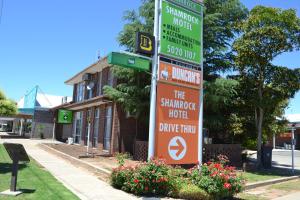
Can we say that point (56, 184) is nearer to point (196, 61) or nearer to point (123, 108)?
point (196, 61)

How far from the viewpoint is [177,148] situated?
462 inches

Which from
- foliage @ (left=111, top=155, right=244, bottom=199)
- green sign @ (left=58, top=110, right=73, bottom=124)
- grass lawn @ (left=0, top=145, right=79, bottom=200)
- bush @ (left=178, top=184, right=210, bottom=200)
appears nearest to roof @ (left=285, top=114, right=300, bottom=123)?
green sign @ (left=58, top=110, right=73, bottom=124)

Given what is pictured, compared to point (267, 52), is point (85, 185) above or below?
below

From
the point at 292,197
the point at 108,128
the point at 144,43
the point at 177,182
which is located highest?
the point at 144,43

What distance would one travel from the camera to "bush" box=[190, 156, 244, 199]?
34.1 feet

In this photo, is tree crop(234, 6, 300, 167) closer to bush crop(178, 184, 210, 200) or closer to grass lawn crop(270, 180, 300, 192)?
grass lawn crop(270, 180, 300, 192)

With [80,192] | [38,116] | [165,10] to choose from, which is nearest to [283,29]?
[165,10]

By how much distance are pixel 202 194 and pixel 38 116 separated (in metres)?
38.8

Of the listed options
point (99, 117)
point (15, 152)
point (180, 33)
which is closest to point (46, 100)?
point (99, 117)

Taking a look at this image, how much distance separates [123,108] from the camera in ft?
69.8

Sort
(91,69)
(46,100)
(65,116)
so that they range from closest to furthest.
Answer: (91,69), (65,116), (46,100)

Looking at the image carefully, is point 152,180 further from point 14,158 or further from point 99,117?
point 99,117

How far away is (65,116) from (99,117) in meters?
8.44

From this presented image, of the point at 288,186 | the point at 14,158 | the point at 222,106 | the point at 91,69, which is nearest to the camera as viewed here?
the point at 14,158
